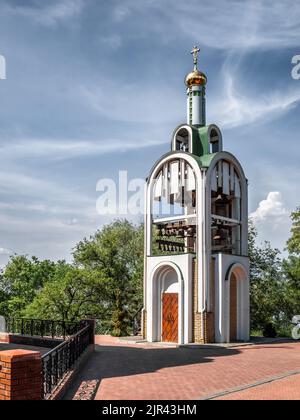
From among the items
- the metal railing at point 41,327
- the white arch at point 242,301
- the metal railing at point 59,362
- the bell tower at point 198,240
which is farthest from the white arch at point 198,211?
the metal railing at point 59,362

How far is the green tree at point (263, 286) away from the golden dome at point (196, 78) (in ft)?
44.9

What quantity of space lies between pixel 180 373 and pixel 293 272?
25.9 m

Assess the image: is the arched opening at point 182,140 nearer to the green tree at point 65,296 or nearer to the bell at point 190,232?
the bell at point 190,232

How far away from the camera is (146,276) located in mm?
24750

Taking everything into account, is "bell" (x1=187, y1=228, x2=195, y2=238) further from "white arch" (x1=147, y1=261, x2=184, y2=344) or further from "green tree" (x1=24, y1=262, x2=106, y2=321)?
"green tree" (x1=24, y1=262, x2=106, y2=321)

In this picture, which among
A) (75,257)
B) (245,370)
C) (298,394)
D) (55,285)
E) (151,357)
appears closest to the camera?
(298,394)

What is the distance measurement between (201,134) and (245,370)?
14.9 metres

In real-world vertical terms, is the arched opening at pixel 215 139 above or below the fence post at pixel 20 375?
above

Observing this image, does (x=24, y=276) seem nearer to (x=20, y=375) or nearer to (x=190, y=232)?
(x=190, y=232)

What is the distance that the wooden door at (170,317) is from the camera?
23422mm

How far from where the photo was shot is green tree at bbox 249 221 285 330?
3509cm

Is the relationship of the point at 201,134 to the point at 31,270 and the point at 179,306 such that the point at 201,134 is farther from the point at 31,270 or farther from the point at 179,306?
the point at 31,270

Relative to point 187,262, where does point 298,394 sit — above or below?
below

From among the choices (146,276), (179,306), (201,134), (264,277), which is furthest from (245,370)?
(264,277)
